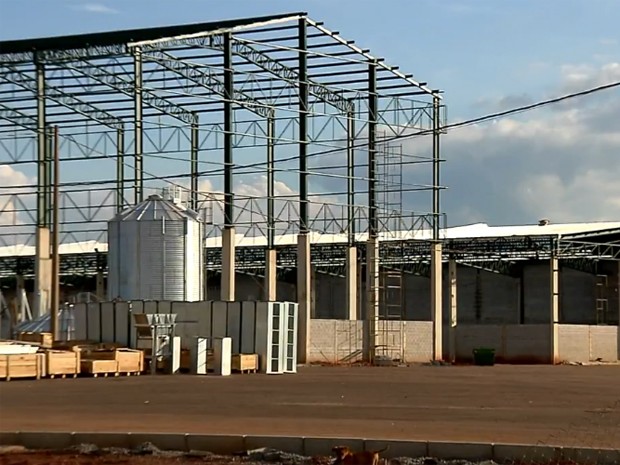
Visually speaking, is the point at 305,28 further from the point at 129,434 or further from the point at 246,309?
the point at 129,434

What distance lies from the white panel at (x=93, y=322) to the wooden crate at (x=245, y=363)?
5340 millimetres

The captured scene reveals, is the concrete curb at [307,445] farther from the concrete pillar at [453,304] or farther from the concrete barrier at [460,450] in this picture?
the concrete pillar at [453,304]

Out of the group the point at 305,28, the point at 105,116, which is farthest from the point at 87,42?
the point at 105,116

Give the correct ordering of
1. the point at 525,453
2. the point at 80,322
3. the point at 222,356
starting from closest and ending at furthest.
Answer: the point at 525,453 < the point at 222,356 < the point at 80,322

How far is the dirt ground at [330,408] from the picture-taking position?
1869 cm

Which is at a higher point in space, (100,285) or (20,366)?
(100,285)

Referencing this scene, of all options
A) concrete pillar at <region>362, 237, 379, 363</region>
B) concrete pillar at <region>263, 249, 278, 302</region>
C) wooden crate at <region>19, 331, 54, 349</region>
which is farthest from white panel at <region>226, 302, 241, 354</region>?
concrete pillar at <region>362, 237, 379, 363</region>

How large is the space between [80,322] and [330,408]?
22.2m

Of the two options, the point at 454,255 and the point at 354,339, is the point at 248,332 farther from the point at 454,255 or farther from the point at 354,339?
the point at 454,255

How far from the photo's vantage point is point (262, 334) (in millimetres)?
41844

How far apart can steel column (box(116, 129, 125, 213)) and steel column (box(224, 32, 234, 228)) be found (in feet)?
20.4

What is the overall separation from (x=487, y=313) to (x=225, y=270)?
25.6 metres

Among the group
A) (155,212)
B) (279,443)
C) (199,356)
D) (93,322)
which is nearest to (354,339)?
(155,212)

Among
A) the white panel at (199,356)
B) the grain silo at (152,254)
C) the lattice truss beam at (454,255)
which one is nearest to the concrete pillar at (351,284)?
the lattice truss beam at (454,255)
